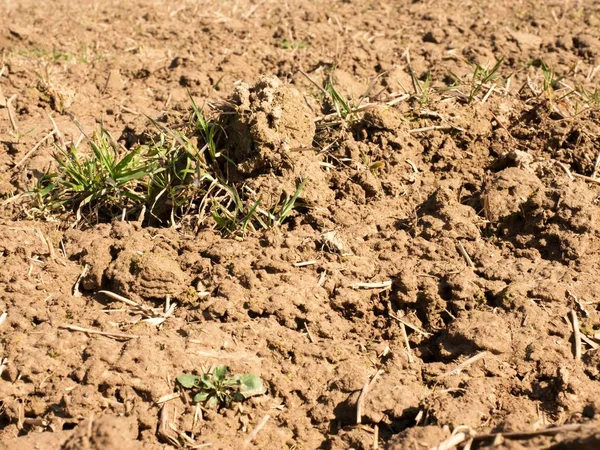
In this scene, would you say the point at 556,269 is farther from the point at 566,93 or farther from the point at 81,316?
the point at 81,316

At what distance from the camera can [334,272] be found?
132 inches

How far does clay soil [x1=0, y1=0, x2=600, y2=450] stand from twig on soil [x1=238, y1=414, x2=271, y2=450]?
0.01m

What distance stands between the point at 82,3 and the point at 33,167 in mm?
3261

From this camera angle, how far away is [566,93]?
14.7 feet

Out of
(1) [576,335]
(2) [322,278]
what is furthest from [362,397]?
(1) [576,335]

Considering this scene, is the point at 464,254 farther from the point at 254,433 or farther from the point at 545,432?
the point at 254,433

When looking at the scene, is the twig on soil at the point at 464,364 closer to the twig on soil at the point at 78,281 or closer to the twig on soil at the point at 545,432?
the twig on soil at the point at 545,432

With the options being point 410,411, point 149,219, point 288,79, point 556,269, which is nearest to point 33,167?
point 149,219

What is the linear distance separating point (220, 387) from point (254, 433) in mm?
221

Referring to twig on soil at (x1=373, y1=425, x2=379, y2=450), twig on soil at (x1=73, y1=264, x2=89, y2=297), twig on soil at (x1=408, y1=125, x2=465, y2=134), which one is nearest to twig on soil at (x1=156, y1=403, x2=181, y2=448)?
twig on soil at (x1=373, y1=425, x2=379, y2=450)

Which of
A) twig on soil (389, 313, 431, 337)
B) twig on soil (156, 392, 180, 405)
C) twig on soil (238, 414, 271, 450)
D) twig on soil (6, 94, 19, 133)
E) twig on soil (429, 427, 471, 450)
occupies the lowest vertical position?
twig on soil (238, 414, 271, 450)

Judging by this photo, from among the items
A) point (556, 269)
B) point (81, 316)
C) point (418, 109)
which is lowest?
point (81, 316)

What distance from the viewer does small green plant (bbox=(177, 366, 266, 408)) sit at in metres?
2.81

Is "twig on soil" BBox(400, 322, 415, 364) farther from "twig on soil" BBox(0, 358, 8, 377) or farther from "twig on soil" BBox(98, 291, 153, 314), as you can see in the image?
"twig on soil" BBox(0, 358, 8, 377)
